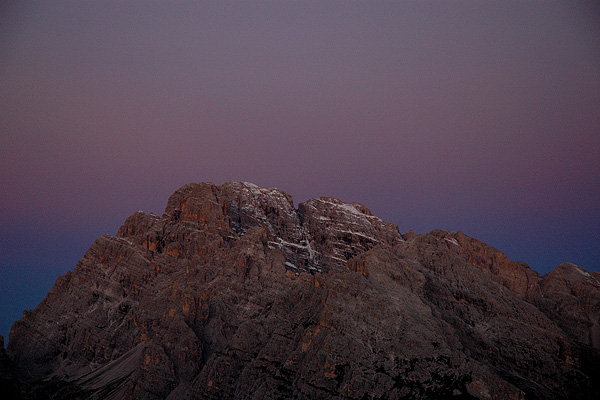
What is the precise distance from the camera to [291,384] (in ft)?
445

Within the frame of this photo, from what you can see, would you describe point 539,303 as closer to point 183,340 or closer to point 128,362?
point 183,340

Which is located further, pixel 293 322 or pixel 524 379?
pixel 293 322

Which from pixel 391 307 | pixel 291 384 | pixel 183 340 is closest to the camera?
pixel 291 384

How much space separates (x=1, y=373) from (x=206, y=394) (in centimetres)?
9637

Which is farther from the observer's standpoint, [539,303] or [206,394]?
[539,303]

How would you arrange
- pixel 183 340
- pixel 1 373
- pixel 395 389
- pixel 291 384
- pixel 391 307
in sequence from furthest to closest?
pixel 1 373, pixel 183 340, pixel 391 307, pixel 291 384, pixel 395 389

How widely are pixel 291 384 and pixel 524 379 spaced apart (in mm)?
62433

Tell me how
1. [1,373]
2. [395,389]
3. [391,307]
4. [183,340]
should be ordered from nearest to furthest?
[395,389] < [391,307] < [183,340] < [1,373]

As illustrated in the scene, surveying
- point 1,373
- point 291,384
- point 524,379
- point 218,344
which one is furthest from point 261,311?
point 1,373

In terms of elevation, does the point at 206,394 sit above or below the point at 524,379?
below

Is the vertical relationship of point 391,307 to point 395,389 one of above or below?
above

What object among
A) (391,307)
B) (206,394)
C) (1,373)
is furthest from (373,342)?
(1,373)

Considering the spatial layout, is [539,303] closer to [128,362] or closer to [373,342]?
[373,342]

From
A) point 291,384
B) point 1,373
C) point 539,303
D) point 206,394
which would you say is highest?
point 539,303
